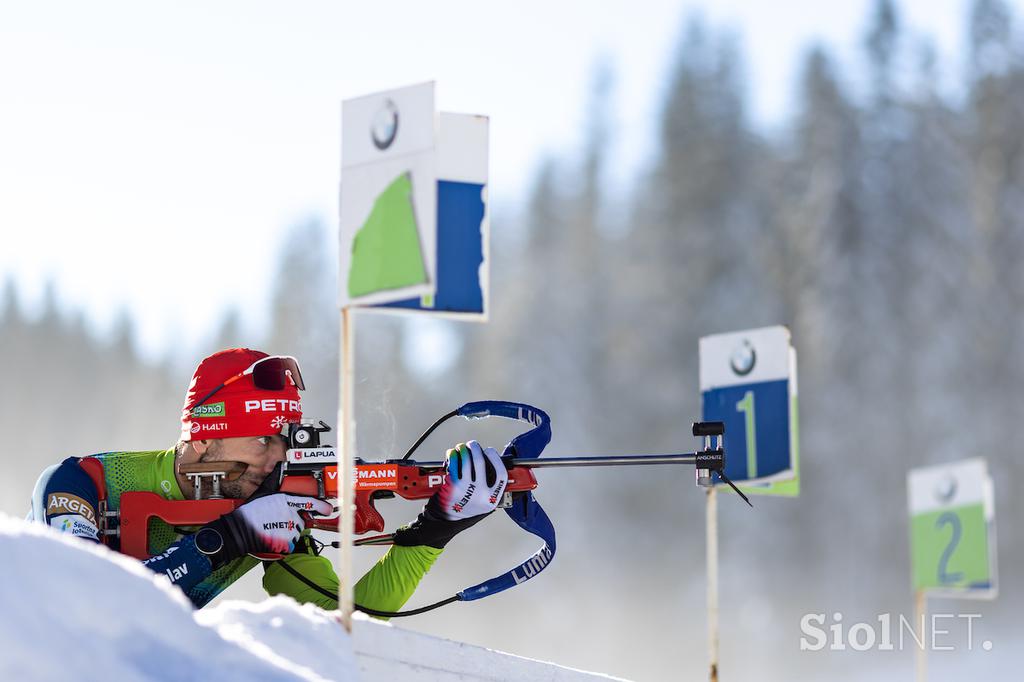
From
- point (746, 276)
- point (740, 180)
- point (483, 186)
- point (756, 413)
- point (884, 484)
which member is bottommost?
point (884, 484)

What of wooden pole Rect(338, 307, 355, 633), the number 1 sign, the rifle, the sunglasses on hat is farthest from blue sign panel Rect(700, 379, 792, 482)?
wooden pole Rect(338, 307, 355, 633)

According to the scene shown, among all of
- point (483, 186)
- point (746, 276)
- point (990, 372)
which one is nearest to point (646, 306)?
point (746, 276)

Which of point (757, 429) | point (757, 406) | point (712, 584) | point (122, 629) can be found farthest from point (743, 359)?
point (122, 629)

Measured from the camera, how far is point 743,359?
7.03 m

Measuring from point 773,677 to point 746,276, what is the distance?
9.17 metres

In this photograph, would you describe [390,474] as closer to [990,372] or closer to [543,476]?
[543,476]

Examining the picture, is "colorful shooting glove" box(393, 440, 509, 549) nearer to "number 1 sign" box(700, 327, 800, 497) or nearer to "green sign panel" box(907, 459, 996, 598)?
"number 1 sign" box(700, 327, 800, 497)

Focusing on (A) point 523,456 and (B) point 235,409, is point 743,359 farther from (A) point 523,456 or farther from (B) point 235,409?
(B) point 235,409

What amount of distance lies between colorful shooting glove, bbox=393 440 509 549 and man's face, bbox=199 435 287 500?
0.66 m

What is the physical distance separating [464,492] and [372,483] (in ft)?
1.70

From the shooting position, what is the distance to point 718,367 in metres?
7.12

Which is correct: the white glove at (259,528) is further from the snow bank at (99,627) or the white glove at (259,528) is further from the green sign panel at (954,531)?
the green sign panel at (954,531)

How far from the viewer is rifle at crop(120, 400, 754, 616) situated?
520 centimetres

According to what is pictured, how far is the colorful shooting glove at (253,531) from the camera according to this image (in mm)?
4906
